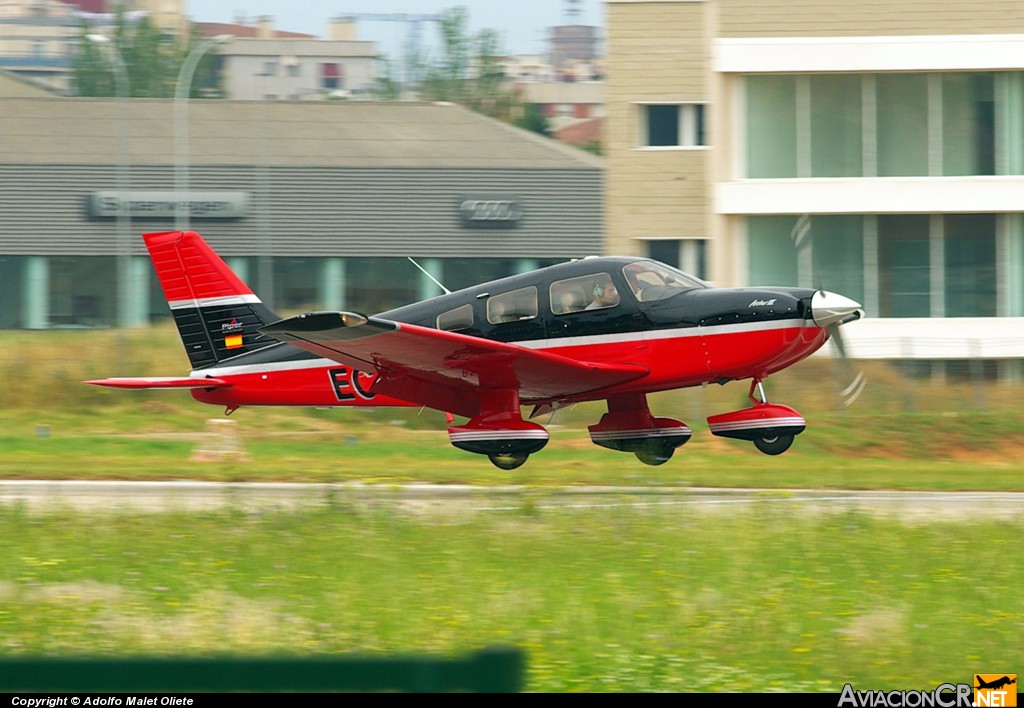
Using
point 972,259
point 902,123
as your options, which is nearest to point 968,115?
point 902,123

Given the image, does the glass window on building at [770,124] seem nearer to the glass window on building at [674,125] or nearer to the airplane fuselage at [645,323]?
the glass window on building at [674,125]

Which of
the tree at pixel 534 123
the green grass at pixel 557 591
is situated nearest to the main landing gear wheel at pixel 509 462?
the green grass at pixel 557 591

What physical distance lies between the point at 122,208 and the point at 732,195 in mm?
18163

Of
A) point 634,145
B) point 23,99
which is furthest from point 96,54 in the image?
point 634,145

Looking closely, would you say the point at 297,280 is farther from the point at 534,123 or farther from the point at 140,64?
the point at 140,64

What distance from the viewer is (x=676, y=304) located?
44.9 ft

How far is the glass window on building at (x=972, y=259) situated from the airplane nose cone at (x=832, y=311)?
14.8 m

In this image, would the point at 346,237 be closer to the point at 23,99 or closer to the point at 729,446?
the point at 23,99

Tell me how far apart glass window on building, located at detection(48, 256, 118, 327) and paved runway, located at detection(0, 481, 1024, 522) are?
72.3 ft

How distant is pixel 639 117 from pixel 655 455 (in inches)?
667

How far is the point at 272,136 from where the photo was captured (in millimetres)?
39094

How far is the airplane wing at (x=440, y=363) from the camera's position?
11.9 m

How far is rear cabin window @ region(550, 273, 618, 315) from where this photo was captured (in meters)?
13.8

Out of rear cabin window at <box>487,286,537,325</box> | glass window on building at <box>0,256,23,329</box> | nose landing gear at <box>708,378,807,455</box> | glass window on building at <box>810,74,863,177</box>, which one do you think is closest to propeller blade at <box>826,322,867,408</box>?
glass window on building at <box>810,74,863,177</box>
